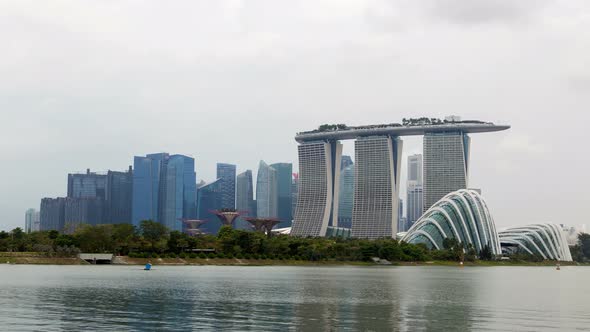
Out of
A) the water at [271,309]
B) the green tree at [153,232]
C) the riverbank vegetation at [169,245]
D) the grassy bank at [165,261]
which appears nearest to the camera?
the water at [271,309]

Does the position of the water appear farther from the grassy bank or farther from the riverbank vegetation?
the riverbank vegetation

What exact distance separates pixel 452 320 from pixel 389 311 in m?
5.95

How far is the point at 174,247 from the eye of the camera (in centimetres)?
15325

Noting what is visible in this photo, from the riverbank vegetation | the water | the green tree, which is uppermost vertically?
the green tree

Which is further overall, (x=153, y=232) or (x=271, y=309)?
(x=153, y=232)

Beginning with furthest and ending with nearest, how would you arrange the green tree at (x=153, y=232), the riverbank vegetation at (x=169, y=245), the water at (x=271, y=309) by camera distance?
the green tree at (x=153, y=232) < the riverbank vegetation at (x=169, y=245) < the water at (x=271, y=309)

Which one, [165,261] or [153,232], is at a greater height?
[153,232]

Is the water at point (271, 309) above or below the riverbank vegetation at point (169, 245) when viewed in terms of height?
below

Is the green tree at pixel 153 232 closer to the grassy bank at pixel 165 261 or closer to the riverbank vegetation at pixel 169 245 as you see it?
Result: the riverbank vegetation at pixel 169 245

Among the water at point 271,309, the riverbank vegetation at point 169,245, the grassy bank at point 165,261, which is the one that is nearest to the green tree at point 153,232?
the riverbank vegetation at point 169,245

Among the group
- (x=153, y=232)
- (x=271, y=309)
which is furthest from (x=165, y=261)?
(x=271, y=309)

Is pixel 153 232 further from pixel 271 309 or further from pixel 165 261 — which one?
pixel 271 309

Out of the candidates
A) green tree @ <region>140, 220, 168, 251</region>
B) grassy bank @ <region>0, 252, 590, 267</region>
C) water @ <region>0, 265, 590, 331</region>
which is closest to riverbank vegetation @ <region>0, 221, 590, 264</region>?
green tree @ <region>140, 220, 168, 251</region>

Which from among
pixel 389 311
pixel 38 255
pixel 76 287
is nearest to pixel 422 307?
pixel 389 311
